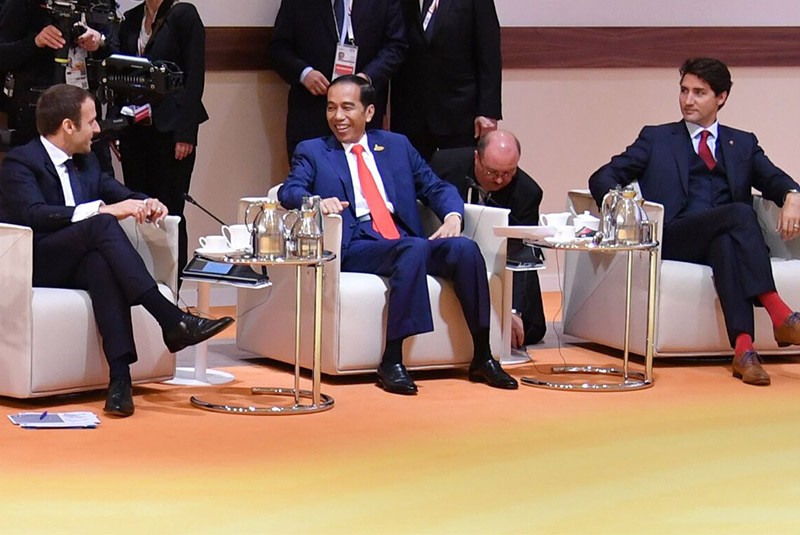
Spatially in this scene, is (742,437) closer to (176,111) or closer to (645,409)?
(645,409)

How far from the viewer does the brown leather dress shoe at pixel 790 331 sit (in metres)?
5.52

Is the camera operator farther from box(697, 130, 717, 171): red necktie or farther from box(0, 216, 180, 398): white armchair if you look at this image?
box(697, 130, 717, 171): red necktie

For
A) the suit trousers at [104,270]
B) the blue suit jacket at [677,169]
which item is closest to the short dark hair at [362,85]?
the blue suit jacket at [677,169]

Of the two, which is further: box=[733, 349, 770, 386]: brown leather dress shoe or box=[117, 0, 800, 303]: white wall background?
box=[117, 0, 800, 303]: white wall background

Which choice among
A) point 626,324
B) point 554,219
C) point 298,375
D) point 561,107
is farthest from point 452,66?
point 298,375

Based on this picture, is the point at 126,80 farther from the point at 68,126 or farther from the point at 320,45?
the point at 320,45

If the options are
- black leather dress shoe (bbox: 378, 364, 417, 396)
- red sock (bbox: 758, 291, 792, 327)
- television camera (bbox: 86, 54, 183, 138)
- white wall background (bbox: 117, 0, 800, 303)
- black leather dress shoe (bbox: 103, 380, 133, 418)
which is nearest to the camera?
black leather dress shoe (bbox: 103, 380, 133, 418)

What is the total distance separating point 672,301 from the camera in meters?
5.79

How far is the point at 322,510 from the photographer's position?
3770mm

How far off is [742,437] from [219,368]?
2.04 meters

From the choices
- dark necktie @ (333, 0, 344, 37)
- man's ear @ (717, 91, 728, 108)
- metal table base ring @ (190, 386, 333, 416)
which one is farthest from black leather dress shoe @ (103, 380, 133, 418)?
man's ear @ (717, 91, 728, 108)

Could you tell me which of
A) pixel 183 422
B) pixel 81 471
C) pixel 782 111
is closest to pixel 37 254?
pixel 183 422

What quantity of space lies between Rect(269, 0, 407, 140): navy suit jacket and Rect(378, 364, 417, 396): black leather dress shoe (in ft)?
5.63

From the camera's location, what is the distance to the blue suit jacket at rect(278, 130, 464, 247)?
5598 millimetres
